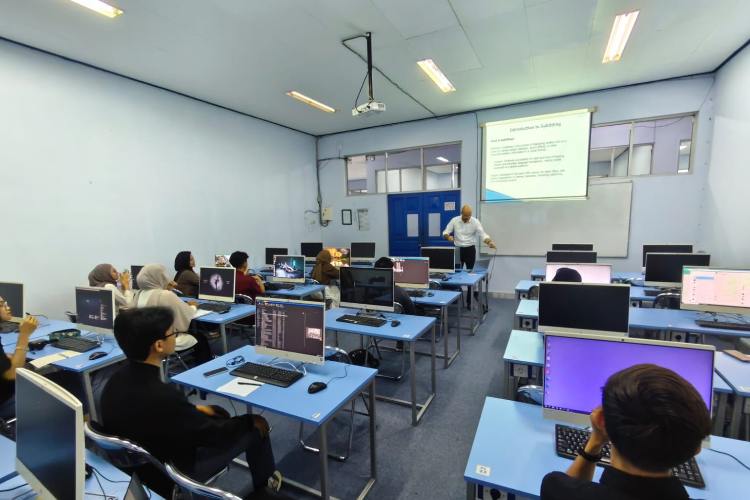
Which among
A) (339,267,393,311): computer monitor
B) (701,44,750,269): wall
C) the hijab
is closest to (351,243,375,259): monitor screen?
(339,267,393,311): computer monitor

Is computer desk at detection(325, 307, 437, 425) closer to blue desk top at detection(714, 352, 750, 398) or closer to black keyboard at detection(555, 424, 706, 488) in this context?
black keyboard at detection(555, 424, 706, 488)

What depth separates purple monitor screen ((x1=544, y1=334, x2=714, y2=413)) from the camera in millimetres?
1287

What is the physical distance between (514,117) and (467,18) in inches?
133

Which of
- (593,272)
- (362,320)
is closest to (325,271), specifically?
(362,320)

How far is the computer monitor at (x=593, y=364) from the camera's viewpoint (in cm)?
129

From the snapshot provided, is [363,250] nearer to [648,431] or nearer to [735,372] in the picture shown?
[735,372]

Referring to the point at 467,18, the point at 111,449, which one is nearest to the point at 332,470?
the point at 111,449

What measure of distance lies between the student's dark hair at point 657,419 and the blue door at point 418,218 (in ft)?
21.7

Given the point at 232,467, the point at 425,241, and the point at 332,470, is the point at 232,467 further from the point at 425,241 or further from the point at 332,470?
the point at 425,241

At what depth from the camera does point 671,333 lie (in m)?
2.94

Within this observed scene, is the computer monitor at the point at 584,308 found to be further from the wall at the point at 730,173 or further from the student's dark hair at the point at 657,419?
the wall at the point at 730,173

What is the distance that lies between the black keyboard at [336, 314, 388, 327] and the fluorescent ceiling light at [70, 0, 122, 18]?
12.1ft

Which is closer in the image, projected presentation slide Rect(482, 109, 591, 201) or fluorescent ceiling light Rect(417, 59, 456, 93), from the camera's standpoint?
fluorescent ceiling light Rect(417, 59, 456, 93)

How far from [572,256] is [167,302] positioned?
4.99 metres
